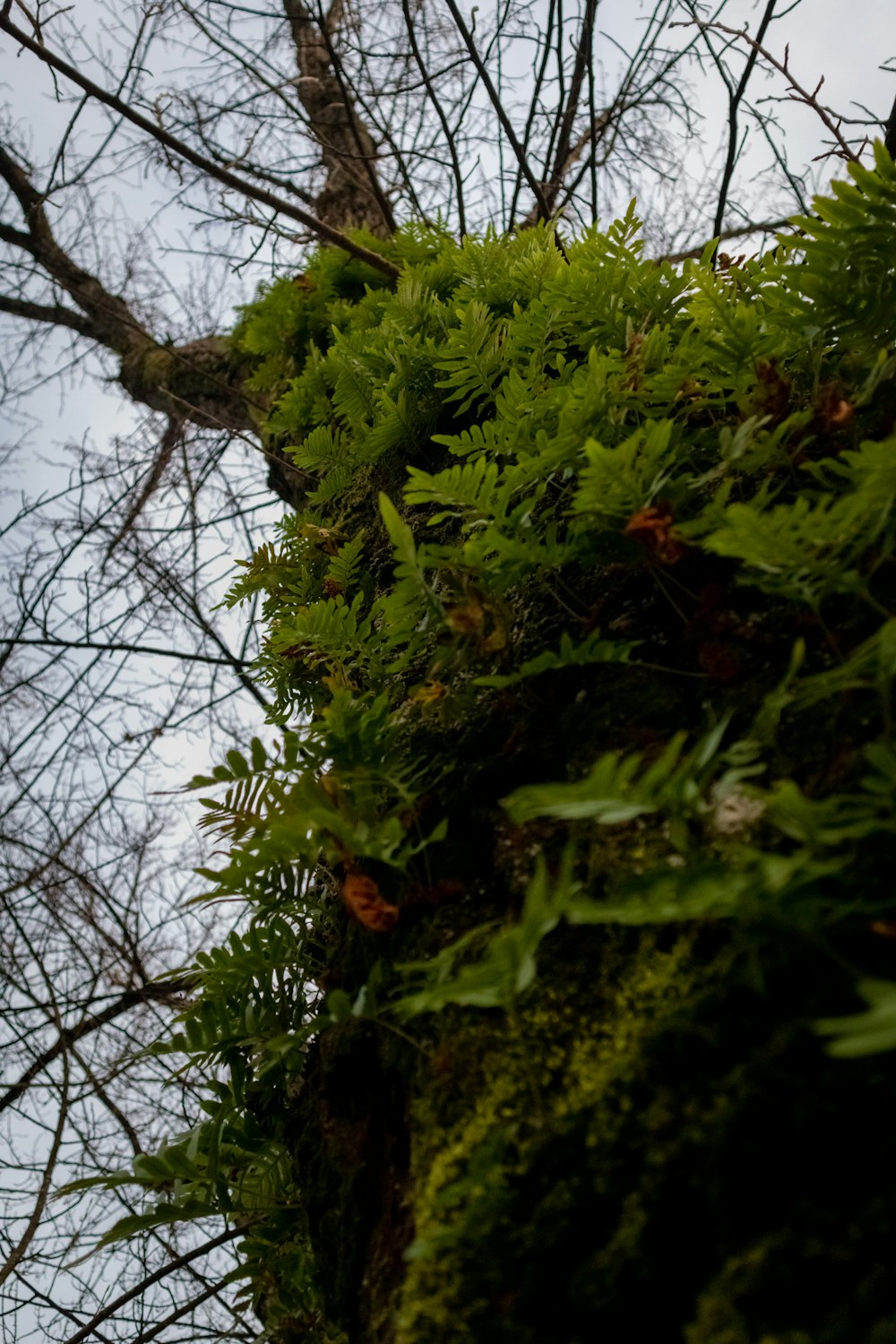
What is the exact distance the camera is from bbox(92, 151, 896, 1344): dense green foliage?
2.23ft

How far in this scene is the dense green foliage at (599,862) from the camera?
681 mm

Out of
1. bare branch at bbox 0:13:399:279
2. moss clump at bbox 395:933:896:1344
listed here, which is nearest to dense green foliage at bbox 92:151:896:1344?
moss clump at bbox 395:933:896:1344

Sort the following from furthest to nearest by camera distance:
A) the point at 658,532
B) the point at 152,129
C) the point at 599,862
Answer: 1. the point at 152,129
2. the point at 658,532
3. the point at 599,862

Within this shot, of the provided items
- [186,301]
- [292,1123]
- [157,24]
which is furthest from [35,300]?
[292,1123]

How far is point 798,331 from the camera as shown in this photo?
1333mm

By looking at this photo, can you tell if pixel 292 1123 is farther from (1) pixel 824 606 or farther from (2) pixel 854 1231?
(1) pixel 824 606

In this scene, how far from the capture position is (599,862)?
941 mm

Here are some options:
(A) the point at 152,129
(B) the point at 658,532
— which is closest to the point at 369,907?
(B) the point at 658,532

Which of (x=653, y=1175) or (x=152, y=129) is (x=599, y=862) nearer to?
(x=653, y=1175)

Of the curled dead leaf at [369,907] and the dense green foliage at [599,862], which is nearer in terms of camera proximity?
the dense green foliage at [599,862]

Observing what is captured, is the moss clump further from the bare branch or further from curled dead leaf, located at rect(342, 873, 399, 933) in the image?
the bare branch

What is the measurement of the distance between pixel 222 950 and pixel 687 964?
87 cm

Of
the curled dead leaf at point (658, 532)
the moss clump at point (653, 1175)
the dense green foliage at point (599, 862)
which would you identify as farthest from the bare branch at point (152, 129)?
the moss clump at point (653, 1175)

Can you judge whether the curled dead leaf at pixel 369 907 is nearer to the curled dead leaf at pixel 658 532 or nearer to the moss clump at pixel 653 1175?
the moss clump at pixel 653 1175
